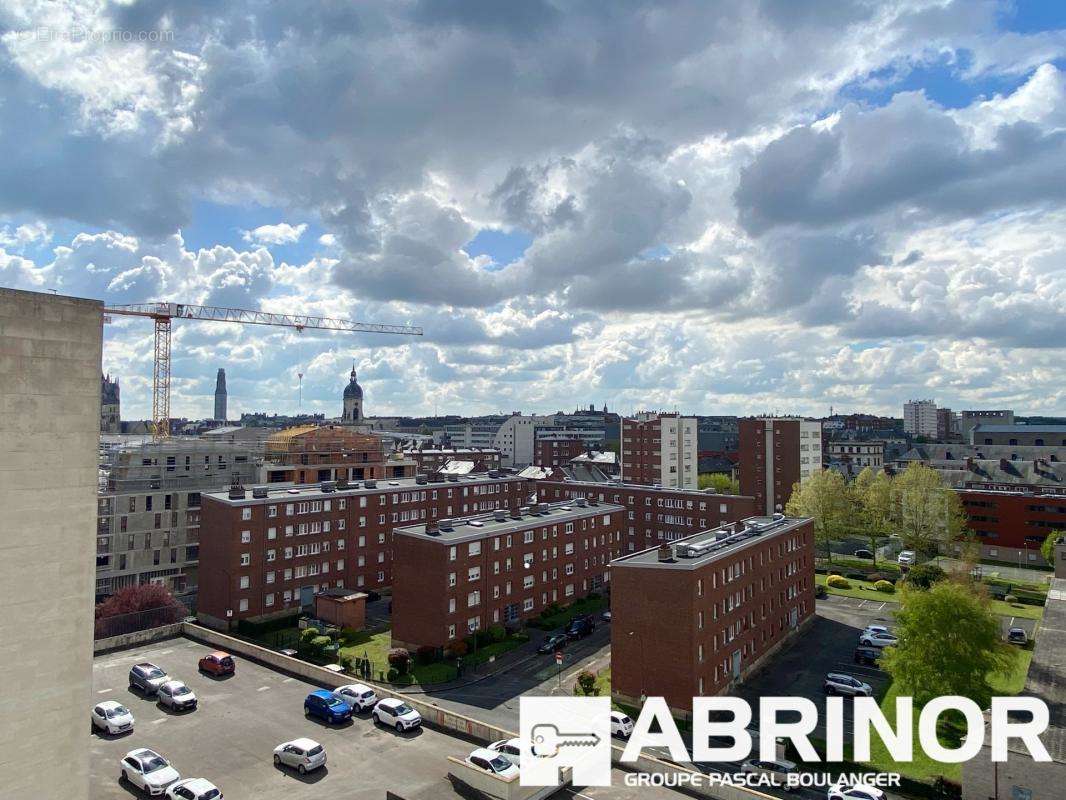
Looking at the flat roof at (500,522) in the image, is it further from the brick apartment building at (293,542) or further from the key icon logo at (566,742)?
the key icon logo at (566,742)

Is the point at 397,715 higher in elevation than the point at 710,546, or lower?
lower

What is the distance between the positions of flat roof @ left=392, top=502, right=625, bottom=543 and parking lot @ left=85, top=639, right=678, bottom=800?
13715mm

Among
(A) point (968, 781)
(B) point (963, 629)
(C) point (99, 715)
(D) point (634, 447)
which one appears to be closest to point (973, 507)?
(D) point (634, 447)

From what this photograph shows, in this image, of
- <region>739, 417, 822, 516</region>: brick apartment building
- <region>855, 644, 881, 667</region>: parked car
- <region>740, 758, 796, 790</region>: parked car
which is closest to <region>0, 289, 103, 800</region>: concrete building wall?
<region>740, 758, 796, 790</region>: parked car

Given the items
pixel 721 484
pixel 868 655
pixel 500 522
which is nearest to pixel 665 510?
pixel 500 522

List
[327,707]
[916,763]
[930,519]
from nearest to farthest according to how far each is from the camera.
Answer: [916,763] → [327,707] → [930,519]

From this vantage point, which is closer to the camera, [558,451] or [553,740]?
[553,740]

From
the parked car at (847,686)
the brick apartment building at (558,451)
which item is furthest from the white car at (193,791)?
the brick apartment building at (558,451)

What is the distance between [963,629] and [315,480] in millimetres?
70124

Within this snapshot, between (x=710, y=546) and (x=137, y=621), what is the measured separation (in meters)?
41.4

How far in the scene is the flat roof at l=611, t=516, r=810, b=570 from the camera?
4038 centimetres

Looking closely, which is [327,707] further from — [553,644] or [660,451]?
[660,451]

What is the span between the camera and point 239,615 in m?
55.6

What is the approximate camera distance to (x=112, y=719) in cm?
3388
